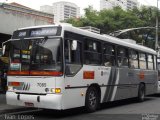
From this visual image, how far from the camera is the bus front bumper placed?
11062mm

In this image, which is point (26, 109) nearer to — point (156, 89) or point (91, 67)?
point (91, 67)

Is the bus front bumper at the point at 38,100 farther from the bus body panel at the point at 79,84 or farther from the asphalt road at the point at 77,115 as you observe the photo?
the asphalt road at the point at 77,115

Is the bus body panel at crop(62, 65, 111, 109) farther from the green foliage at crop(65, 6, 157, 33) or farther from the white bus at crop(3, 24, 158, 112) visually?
the green foliage at crop(65, 6, 157, 33)

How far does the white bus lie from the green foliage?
27122 millimetres

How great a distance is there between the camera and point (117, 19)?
4262 centimetres

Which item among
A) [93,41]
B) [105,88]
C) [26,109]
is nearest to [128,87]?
[105,88]

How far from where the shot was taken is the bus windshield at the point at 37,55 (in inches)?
449

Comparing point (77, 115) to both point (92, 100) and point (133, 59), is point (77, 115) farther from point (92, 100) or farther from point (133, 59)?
point (133, 59)

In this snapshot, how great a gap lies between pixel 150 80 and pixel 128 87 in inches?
128

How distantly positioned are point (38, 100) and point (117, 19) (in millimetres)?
32354

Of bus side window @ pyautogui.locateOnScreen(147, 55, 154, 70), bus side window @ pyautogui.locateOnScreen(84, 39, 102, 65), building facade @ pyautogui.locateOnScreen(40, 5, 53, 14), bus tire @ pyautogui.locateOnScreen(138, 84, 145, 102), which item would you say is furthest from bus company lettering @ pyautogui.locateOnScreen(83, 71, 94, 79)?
building facade @ pyautogui.locateOnScreen(40, 5, 53, 14)

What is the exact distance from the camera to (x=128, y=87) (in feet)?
53.0

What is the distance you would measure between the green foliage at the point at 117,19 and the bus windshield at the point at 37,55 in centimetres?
2928

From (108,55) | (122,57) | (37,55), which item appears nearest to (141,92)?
(122,57)
